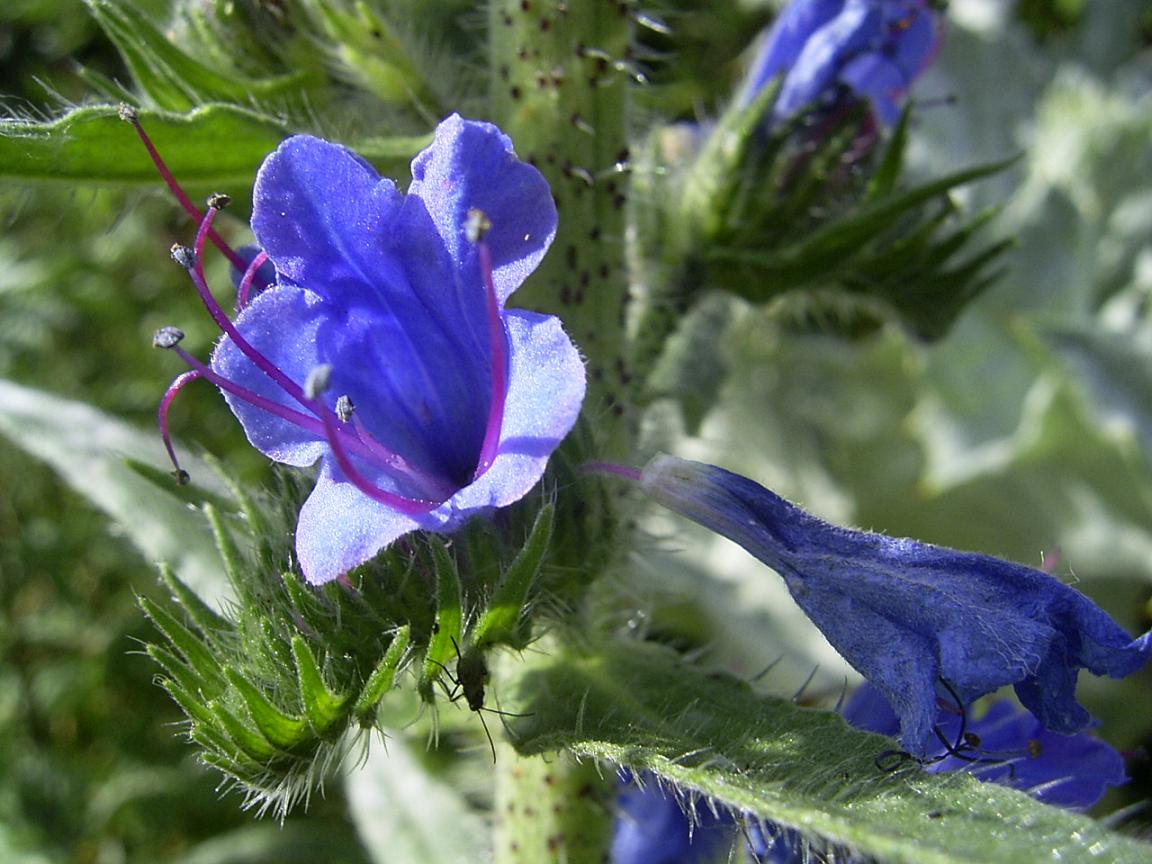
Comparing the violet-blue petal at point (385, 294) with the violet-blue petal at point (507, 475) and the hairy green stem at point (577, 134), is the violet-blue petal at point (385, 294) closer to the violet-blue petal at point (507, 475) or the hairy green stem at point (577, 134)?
the violet-blue petal at point (507, 475)

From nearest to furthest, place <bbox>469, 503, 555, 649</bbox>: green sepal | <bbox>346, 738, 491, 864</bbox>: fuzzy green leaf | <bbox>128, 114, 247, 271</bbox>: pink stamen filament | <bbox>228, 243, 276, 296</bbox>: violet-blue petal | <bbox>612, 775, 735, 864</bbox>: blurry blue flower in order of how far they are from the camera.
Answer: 1. <bbox>469, 503, 555, 649</bbox>: green sepal
2. <bbox>128, 114, 247, 271</bbox>: pink stamen filament
3. <bbox>228, 243, 276, 296</bbox>: violet-blue petal
4. <bbox>612, 775, 735, 864</bbox>: blurry blue flower
5. <bbox>346, 738, 491, 864</bbox>: fuzzy green leaf

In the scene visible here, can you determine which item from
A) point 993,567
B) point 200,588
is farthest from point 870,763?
point 200,588

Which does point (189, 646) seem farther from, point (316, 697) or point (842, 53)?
point (842, 53)

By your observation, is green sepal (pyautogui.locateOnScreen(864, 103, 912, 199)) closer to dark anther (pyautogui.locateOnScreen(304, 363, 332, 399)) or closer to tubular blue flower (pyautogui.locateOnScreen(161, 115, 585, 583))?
tubular blue flower (pyautogui.locateOnScreen(161, 115, 585, 583))

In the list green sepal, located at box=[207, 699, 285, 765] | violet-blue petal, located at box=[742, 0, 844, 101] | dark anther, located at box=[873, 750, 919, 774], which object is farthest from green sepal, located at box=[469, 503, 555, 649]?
violet-blue petal, located at box=[742, 0, 844, 101]

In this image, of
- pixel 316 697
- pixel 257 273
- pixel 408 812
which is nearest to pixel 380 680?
pixel 316 697
